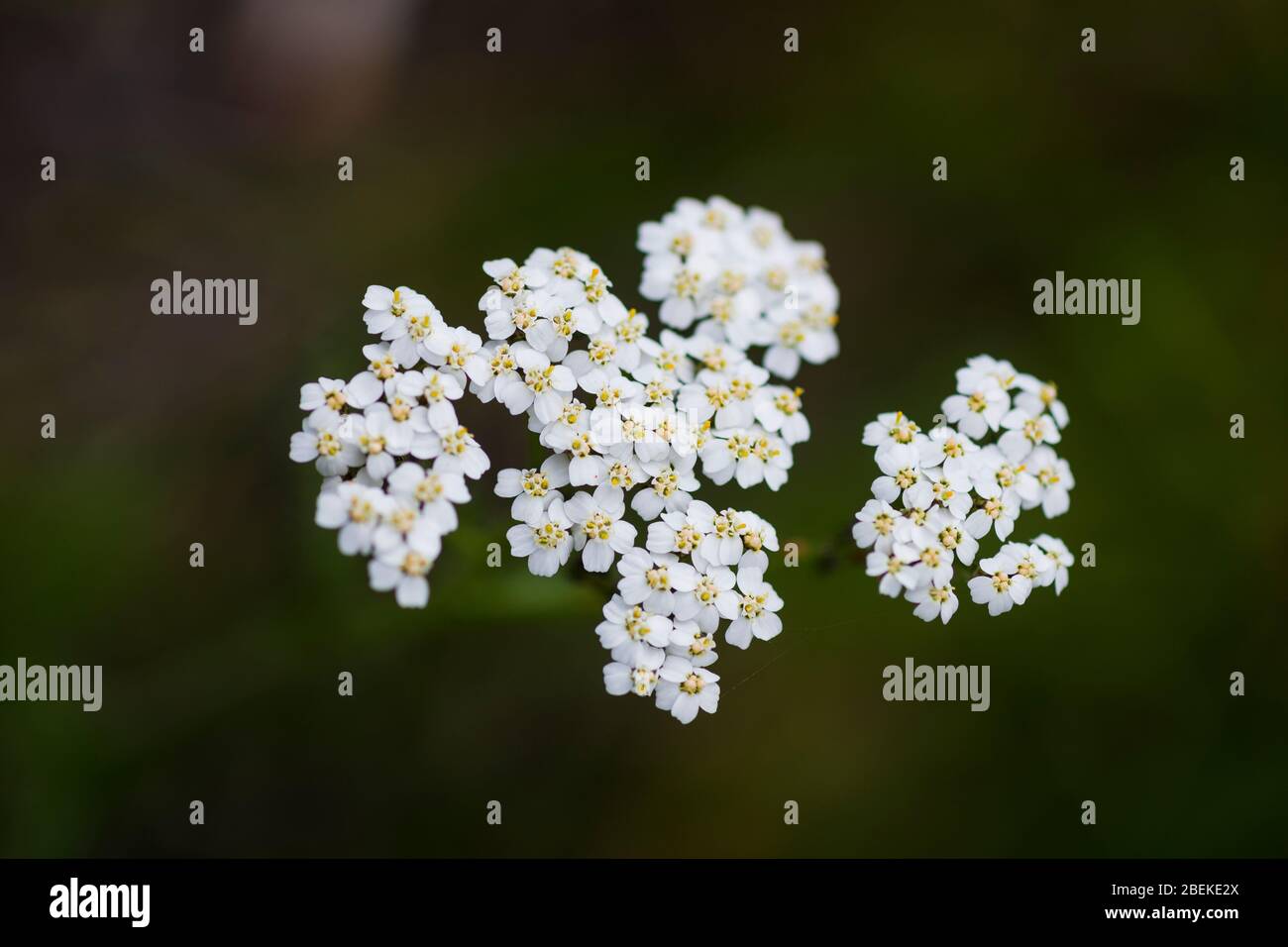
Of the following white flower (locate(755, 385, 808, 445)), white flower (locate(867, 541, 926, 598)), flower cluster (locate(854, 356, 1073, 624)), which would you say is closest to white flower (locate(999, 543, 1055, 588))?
flower cluster (locate(854, 356, 1073, 624))

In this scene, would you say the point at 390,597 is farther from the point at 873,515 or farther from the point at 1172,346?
the point at 1172,346

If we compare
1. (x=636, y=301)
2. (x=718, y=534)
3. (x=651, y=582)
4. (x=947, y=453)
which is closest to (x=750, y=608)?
(x=718, y=534)

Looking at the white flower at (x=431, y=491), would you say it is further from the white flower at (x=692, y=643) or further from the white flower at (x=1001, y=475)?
the white flower at (x=1001, y=475)

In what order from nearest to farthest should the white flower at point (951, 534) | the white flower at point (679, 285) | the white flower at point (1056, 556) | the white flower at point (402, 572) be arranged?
the white flower at point (402, 572)
the white flower at point (951, 534)
the white flower at point (1056, 556)
the white flower at point (679, 285)

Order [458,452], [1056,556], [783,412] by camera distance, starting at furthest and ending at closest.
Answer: [783,412] < [1056,556] < [458,452]

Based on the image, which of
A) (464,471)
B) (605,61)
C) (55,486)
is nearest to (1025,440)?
(464,471)

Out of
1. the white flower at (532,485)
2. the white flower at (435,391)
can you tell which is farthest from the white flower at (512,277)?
the white flower at (532,485)

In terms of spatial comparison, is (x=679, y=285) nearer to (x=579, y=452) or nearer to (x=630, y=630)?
(x=579, y=452)
